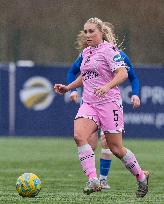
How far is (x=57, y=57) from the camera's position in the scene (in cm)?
2866

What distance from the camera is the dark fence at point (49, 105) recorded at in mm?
25438

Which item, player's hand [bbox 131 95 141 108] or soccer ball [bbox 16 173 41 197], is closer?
soccer ball [bbox 16 173 41 197]

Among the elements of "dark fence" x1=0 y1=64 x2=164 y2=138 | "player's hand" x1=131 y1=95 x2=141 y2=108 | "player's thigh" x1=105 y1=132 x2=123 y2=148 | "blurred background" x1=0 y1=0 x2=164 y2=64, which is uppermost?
"player's hand" x1=131 y1=95 x2=141 y2=108

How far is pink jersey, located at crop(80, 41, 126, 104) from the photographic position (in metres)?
11.4

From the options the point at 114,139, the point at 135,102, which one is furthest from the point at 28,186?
the point at 135,102

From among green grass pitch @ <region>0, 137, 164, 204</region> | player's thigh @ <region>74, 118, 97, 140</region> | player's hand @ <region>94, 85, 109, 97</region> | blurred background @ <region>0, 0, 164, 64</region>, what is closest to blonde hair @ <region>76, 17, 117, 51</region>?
player's hand @ <region>94, 85, 109, 97</region>

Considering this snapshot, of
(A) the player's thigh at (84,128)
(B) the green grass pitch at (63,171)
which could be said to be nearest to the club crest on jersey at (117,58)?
(A) the player's thigh at (84,128)

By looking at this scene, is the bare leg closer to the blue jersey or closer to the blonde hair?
the blue jersey

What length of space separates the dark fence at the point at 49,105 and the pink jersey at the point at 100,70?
13.8 m

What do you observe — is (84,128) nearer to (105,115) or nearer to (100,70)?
(105,115)

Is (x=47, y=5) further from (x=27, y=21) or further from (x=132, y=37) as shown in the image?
(x=132, y=37)

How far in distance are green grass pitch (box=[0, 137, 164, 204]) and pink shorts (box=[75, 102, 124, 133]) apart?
0.77 m

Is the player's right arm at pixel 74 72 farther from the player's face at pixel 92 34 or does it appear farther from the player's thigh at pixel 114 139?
the player's thigh at pixel 114 139

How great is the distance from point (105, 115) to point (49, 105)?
1436 centimetres
